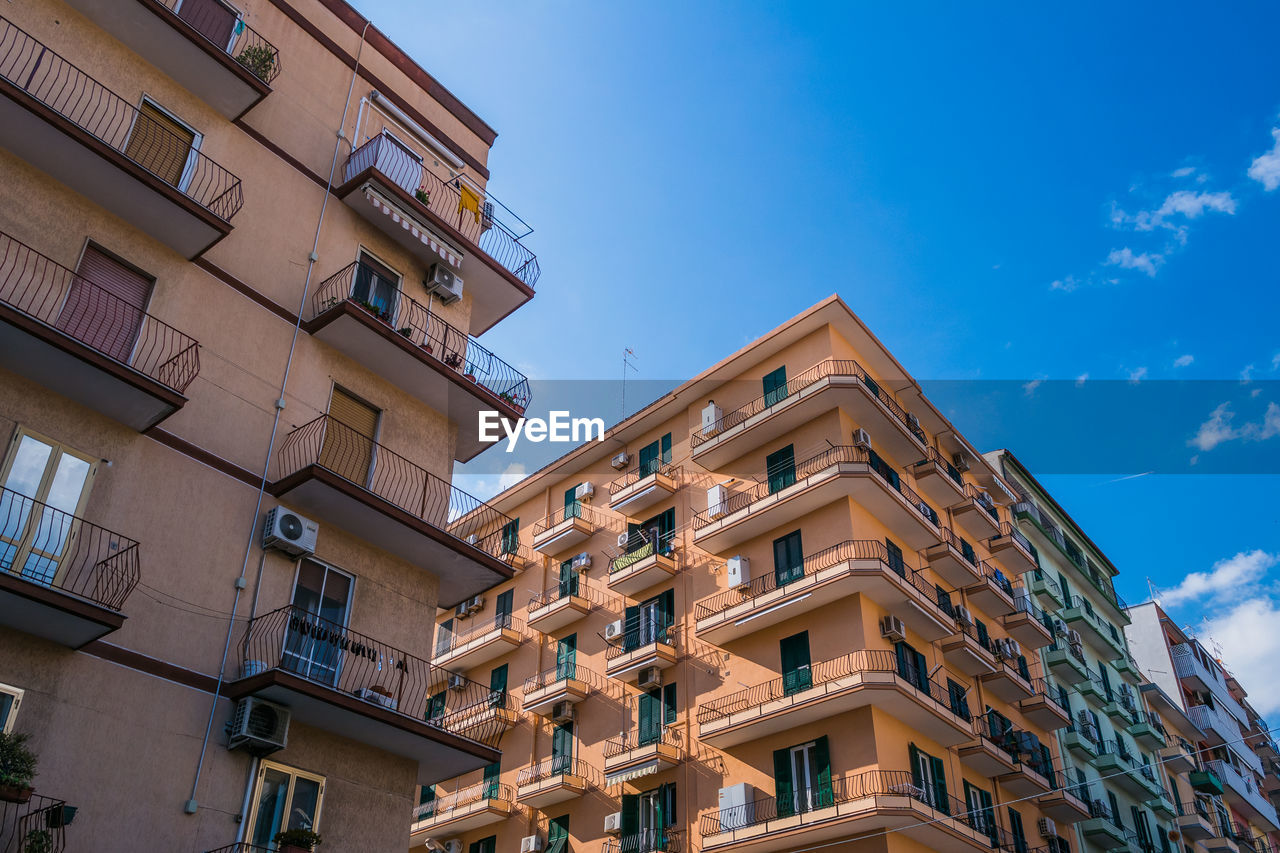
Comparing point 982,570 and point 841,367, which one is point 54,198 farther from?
point 982,570

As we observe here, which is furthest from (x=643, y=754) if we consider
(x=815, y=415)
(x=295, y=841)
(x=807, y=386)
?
(x=295, y=841)

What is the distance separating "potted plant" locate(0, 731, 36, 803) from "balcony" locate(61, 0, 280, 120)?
36.3 feet

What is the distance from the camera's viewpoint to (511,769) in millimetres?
34000

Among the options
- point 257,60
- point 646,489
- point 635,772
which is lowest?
point 635,772

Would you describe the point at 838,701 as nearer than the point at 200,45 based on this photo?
No

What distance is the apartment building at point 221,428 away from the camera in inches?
519

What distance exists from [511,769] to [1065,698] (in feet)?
69.7

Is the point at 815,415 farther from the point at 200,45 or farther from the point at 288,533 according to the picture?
the point at 200,45

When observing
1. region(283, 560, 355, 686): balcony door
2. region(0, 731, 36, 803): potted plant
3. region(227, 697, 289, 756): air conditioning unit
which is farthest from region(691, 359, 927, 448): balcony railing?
region(0, 731, 36, 803): potted plant

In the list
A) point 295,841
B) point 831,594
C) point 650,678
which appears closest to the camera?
point 295,841

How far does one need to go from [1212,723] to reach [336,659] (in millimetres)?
49340

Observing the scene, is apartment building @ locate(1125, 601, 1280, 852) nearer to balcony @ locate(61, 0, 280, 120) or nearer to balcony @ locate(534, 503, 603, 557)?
balcony @ locate(534, 503, 603, 557)

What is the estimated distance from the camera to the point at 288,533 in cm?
1614

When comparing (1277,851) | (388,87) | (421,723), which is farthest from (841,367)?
(1277,851)
